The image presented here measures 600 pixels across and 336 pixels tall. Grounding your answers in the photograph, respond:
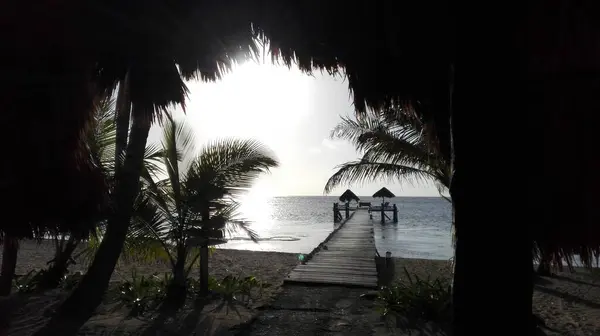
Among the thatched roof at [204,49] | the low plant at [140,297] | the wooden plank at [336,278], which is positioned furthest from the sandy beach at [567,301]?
the low plant at [140,297]

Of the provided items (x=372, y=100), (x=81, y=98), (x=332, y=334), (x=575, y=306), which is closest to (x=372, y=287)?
(x=332, y=334)

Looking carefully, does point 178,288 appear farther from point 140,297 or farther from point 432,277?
point 432,277

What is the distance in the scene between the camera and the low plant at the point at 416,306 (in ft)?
14.5

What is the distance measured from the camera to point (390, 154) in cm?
628

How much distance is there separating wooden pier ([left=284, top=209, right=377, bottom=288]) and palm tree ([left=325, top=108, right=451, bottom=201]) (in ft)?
5.50

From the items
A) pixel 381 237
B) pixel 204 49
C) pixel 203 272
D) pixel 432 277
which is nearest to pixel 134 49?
pixel 204 49

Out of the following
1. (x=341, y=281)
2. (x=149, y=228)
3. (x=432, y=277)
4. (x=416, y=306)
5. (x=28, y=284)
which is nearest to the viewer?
(x=416, y=306)

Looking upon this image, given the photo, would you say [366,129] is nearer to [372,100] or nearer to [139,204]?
[372,100]

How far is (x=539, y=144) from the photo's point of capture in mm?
2398

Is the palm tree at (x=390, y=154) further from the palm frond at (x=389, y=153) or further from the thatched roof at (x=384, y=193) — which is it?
the thatched roof at (x=384, y=193)

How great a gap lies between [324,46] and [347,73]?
1.22ft

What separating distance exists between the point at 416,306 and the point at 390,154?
260 cm

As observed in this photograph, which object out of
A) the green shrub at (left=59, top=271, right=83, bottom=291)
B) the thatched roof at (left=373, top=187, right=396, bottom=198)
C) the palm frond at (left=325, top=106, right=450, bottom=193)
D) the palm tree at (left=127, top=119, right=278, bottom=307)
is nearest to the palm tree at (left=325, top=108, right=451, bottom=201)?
the palm frond at (left=325, top=106, right=450, bottom=193)

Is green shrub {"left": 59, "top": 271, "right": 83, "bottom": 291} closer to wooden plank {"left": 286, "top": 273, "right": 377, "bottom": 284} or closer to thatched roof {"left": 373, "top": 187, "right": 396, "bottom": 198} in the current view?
wooden plank {"left": 286, "top": 273, "right": 377, "bottom": 284}
